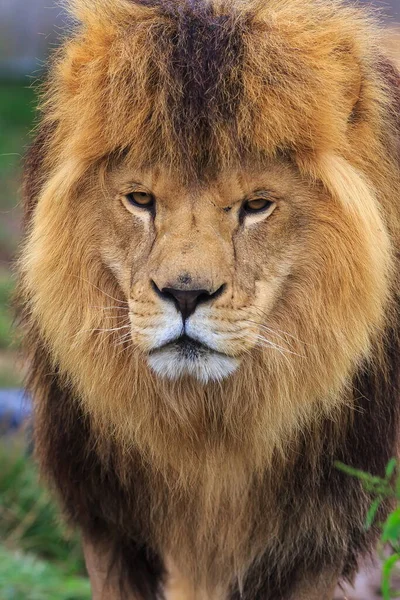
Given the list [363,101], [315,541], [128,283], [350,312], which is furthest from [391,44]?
[315,541]

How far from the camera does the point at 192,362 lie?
9.27 feet

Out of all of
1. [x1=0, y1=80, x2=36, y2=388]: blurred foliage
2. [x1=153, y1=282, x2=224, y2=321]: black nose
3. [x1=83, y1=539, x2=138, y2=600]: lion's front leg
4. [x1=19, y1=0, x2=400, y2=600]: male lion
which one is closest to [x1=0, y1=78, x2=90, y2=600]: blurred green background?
[x1=83, y1=539, x2=138, y2=600]: lion's front leg

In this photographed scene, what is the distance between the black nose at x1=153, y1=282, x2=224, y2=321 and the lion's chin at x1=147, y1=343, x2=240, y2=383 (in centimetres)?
→ 10

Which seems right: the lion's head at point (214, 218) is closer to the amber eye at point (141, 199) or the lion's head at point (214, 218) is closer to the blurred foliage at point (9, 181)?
the amber eye at point (141, 199)

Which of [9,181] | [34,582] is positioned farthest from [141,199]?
[9,181]

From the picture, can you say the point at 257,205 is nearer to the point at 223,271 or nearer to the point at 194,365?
the point at 223,271

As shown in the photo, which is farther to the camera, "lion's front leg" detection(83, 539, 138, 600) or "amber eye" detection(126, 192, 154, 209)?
"lion's front leg" detection(83, 539, 138, 600)

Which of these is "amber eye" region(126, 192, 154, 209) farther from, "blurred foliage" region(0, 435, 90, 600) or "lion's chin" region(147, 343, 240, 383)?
"blurred foliage" region(0, 435, 90, 600)

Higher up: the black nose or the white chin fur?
the black nose

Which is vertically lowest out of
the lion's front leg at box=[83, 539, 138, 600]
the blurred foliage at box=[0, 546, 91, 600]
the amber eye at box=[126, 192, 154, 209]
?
the blurred foliage at box=[0, 546, 91, 600]

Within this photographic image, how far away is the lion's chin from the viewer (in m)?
2.81

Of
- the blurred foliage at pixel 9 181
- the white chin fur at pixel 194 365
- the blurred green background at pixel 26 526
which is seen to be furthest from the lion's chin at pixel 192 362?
the blurred foliage at pixel 9 181

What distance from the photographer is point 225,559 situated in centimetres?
353

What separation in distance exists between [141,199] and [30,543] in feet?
8.24
